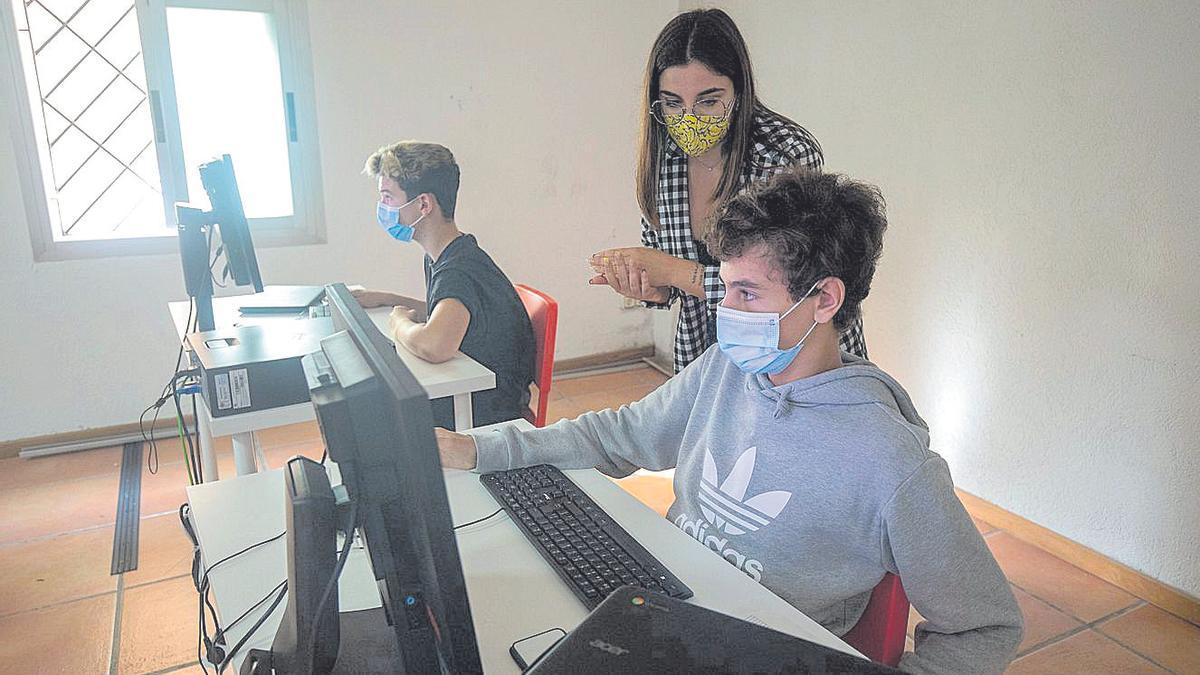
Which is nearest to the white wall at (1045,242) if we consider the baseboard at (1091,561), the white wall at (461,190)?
the baseboard at (1091,561)

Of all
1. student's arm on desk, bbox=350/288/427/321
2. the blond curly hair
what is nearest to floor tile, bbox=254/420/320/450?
student's arm on desk, bbox=350/288/427/321

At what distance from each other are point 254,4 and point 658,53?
85.6 inches

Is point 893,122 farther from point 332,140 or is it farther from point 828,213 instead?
point 332,140

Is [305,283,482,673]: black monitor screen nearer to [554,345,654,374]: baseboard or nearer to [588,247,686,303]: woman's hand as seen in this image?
[588,247,686,303]: woman's hand

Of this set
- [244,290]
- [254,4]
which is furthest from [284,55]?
[244,290]

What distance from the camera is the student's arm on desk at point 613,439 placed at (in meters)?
1.31

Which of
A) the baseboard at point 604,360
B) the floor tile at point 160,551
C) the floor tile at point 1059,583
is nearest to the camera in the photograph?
the floor tile at point 1059,583

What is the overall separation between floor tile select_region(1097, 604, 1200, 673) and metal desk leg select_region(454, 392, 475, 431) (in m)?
1.67

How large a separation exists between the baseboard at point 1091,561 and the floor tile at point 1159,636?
0.03 meters

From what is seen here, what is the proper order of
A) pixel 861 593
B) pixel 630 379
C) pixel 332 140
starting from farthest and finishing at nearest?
pixel 630 379 < pixel 332 140 < pixel 861 593

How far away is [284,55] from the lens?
3.15m

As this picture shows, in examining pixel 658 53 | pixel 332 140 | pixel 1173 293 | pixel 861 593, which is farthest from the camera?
pixel 332 140

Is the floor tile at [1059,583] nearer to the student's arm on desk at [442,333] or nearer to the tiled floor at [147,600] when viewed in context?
the tiled floor at [147,600]

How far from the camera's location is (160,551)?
7.80 ft
